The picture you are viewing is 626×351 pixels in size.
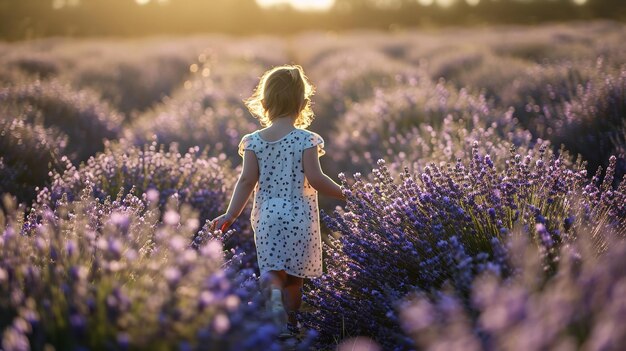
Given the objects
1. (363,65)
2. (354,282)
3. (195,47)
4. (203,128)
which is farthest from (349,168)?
(195,47)

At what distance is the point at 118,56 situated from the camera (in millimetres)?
14875

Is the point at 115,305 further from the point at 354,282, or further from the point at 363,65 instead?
the point at 363,65

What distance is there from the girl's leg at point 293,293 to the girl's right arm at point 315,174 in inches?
18.8

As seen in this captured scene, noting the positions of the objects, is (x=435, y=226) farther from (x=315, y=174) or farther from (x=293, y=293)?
(x=293, y=293)

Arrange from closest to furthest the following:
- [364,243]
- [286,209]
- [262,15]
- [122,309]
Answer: [122,309] → [364,243] → [286,209] → [262,15]

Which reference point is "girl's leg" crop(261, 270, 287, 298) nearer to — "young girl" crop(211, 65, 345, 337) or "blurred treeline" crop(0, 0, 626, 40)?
"young girl" crop(211, 65, 345, 337)

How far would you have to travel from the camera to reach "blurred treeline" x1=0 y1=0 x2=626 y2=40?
32000 millimetres

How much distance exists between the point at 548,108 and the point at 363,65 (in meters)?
5.49

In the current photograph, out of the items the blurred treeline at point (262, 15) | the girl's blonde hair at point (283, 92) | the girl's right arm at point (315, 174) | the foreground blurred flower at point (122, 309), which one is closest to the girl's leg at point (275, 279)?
the girl's right arm at point (315, 174)

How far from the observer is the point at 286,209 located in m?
3.09

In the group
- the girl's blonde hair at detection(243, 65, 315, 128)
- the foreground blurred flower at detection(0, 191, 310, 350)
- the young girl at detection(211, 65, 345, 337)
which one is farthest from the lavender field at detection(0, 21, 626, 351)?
the girl's blonde hair at detection(243, 65, 315, 128)

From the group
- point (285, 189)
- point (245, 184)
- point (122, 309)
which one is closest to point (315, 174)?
point (285, 189)

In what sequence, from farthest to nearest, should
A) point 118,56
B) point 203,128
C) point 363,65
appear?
point 118,56 → point 363,65 → point 203,128

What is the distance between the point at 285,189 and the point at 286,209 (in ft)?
0.38
